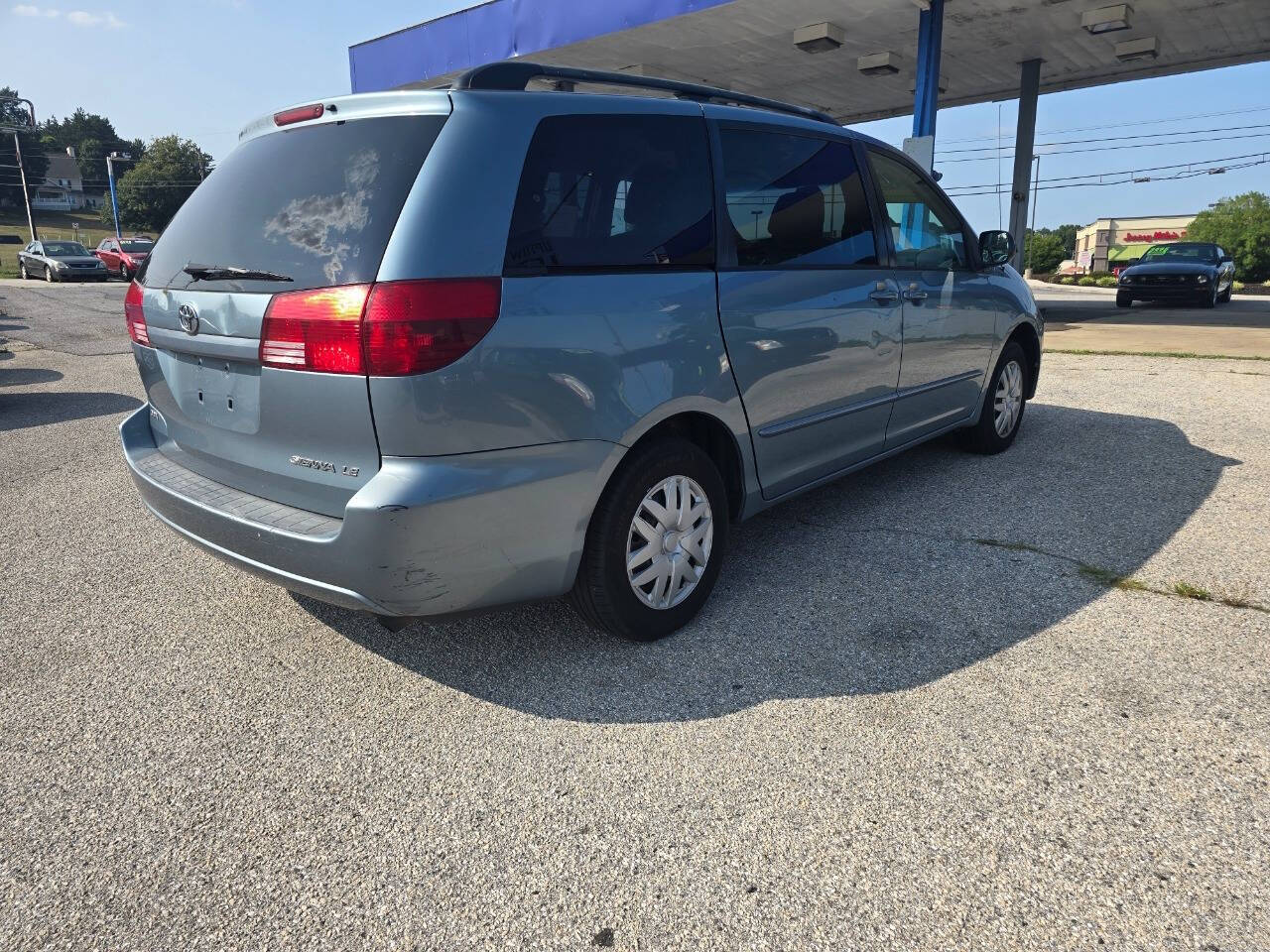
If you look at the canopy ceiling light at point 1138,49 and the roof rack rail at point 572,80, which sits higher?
the canopy ceiling light at point 1138,49

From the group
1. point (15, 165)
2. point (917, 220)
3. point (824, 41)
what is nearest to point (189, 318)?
point (917, 220)

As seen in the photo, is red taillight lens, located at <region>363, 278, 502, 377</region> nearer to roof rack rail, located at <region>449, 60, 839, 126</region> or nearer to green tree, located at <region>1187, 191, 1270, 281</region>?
roof rack rail, located at <region>449, 60, 839, 126</region>

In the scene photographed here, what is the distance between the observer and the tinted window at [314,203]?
2.37 metres

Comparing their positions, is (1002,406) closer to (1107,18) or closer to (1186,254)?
(1107,18)

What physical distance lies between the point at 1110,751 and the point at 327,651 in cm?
248

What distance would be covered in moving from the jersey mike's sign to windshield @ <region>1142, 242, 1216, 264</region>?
80956mm

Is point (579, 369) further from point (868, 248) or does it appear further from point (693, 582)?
point (868, 248)

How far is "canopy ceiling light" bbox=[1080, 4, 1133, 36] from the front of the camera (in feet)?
41.3

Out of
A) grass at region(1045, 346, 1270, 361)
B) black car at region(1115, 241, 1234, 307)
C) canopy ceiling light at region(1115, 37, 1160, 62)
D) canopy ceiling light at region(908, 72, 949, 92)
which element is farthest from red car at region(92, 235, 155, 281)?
black car at region(1115, 241, 1234, 307)

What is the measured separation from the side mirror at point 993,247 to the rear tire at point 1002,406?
589mm

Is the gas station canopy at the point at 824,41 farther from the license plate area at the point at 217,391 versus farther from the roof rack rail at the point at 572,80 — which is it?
the license plate area at the point at 217,391

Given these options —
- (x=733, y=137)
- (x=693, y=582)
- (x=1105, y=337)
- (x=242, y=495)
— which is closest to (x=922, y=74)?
(x=1105, y=337)

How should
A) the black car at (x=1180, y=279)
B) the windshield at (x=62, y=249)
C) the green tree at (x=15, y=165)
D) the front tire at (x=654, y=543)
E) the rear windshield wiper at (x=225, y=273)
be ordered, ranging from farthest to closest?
the green tree at (x=15, y=165)
the windshield at (x=62, y=249)
the black car at (x=1180, y=279)
the front tire at (x=654, y=543)
the rear windshield wiper at (x=225, y=273)

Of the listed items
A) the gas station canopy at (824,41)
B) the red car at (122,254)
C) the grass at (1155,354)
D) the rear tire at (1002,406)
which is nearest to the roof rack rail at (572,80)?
the rear tire at (1002,406)
